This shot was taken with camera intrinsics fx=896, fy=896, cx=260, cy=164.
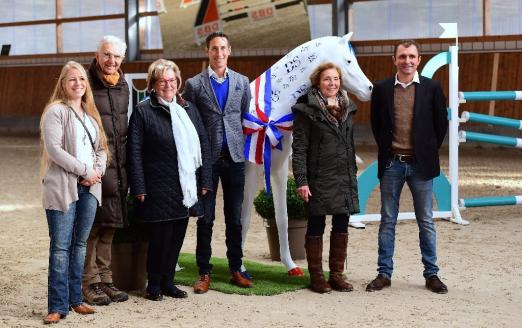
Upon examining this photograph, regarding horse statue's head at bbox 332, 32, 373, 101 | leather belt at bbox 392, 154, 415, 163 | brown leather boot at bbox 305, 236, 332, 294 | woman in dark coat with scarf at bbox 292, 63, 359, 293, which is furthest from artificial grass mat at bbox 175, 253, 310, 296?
horse statue's head at bbox 332, 32, 373, 101

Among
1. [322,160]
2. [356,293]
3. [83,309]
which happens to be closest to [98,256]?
[83,309]

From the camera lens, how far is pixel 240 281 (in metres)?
4.61

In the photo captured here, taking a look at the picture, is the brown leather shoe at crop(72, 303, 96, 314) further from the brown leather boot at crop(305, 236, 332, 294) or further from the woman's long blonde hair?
the brown leather boot at crop(305, 236, 332, 294)

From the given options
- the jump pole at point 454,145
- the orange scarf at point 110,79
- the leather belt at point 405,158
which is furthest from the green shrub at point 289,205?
the jump pole at point 454,145

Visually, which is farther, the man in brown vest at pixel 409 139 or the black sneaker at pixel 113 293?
the man in brown vest at pixel 409 139

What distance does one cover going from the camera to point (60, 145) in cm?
382

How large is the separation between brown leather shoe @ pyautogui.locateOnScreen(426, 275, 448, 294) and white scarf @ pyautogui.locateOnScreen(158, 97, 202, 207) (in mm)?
1278

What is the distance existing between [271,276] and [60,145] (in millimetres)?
1575

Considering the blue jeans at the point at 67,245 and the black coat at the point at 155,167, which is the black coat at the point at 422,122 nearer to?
the black coat at the point at 155,167

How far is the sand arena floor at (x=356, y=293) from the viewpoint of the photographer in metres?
3.94

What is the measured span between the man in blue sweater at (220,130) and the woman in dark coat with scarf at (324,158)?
Result: 12.1 inches

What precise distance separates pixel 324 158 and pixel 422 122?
20.7 inches

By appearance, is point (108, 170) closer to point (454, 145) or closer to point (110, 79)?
point (110, 79)

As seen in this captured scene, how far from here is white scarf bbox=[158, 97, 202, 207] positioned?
4.21 m
